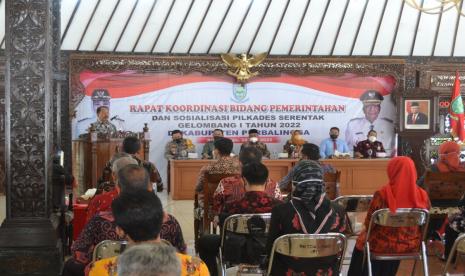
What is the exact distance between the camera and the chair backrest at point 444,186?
5.66 meters

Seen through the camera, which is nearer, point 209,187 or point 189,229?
point 209,187

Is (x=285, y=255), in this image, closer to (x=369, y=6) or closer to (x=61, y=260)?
(x=61, y=260)

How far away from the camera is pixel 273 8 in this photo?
1152cm

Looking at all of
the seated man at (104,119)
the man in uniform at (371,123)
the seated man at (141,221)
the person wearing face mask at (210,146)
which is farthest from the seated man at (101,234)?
the man in uniform at (371,123)

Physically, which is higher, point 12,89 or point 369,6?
point 369,6

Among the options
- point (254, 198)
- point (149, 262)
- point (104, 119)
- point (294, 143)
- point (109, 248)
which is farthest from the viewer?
point (294, 143)

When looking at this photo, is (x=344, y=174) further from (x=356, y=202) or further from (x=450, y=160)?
(x=356, y=202)

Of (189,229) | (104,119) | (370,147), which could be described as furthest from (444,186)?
(104,119)

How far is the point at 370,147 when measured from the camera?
11.9m

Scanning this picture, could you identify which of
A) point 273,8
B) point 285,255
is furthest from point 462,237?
point 273,8

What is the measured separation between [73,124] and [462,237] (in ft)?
30.9

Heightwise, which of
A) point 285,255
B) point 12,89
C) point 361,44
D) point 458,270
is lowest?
point 458,270

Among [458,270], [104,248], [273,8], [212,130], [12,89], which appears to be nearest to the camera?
[104,248]

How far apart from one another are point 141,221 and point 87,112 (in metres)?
9.79
